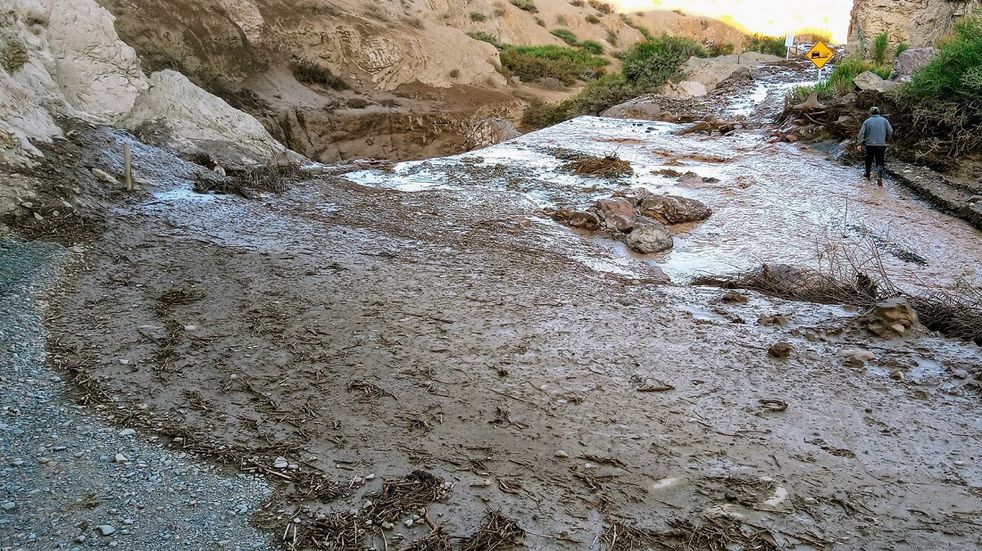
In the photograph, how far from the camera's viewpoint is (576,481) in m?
3.36

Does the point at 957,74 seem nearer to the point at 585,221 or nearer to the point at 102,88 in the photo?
the point at 585,221

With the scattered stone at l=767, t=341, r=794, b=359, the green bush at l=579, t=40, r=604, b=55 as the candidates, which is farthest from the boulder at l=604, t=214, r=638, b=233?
the green bush at l=579, t=40, r=604, b=55

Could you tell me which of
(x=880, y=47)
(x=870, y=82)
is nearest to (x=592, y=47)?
(x=880, y=47)

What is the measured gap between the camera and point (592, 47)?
4378 centimetres

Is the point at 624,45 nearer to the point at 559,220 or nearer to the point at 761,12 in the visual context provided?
the point at 761,12

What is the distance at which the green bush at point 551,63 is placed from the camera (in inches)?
1252

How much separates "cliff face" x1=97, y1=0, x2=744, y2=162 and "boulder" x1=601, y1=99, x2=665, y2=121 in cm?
481

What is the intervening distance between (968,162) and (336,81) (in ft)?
60.7

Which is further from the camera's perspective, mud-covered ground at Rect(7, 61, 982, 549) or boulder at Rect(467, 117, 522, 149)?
boulder at Rect(467, 117, 522, 149)

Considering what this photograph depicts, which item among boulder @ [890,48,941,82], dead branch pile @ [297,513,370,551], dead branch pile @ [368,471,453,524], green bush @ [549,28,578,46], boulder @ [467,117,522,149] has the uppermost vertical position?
green bush @ [549,28,578,46]

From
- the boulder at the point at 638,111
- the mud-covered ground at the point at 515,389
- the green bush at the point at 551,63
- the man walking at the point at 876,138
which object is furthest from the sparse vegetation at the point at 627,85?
the mud-covered ground at the point at 515,389

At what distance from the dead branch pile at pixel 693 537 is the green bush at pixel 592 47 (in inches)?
1703

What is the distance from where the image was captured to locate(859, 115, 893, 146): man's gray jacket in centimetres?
1127

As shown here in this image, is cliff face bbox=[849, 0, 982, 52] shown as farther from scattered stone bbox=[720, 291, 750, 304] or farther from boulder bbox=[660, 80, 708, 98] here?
scattered stone bbox=[720, 291, 750, 304]
